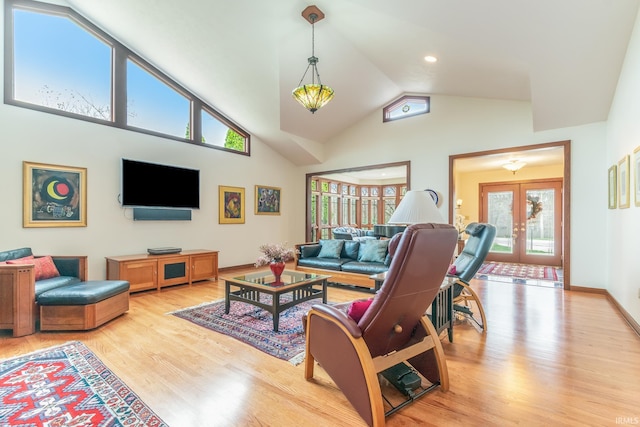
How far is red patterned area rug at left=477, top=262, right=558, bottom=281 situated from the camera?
6.16 m

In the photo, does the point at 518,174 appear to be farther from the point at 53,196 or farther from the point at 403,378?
the point at 53,196

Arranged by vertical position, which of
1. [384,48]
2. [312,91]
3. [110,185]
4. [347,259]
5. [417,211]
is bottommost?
[347,259]

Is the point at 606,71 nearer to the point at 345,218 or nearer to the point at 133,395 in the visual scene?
the point at 133,395

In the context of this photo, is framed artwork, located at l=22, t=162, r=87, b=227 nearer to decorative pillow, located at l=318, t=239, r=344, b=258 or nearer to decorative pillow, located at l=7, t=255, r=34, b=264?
decorative pillow, located at l=7, t=255, r=34, b=264

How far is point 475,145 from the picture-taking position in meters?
5.77

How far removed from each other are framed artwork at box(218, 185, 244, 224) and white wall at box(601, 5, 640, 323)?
6.40 metres

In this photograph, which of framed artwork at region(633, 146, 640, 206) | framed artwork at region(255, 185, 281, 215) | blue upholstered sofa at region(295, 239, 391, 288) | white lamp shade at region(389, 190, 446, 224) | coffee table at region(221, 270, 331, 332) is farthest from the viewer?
framed artwork at region(255, 185, 281, 215)

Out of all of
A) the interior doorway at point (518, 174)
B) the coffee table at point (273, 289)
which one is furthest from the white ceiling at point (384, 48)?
the coffee table at point (273, 289)

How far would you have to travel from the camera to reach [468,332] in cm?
315

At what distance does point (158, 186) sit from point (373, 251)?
3.95 meters

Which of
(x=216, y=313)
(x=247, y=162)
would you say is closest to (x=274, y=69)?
(x=247, y=162)

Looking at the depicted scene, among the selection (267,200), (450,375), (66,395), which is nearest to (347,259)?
(267,200)

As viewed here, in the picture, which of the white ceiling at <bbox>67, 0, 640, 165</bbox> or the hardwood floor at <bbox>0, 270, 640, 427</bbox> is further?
the white ceiling at <bbox>67, 0, 640, 165</bbox>

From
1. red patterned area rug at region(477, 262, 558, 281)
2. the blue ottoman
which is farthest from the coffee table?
red patterned area rug at region(477, 262, 558, 281)
